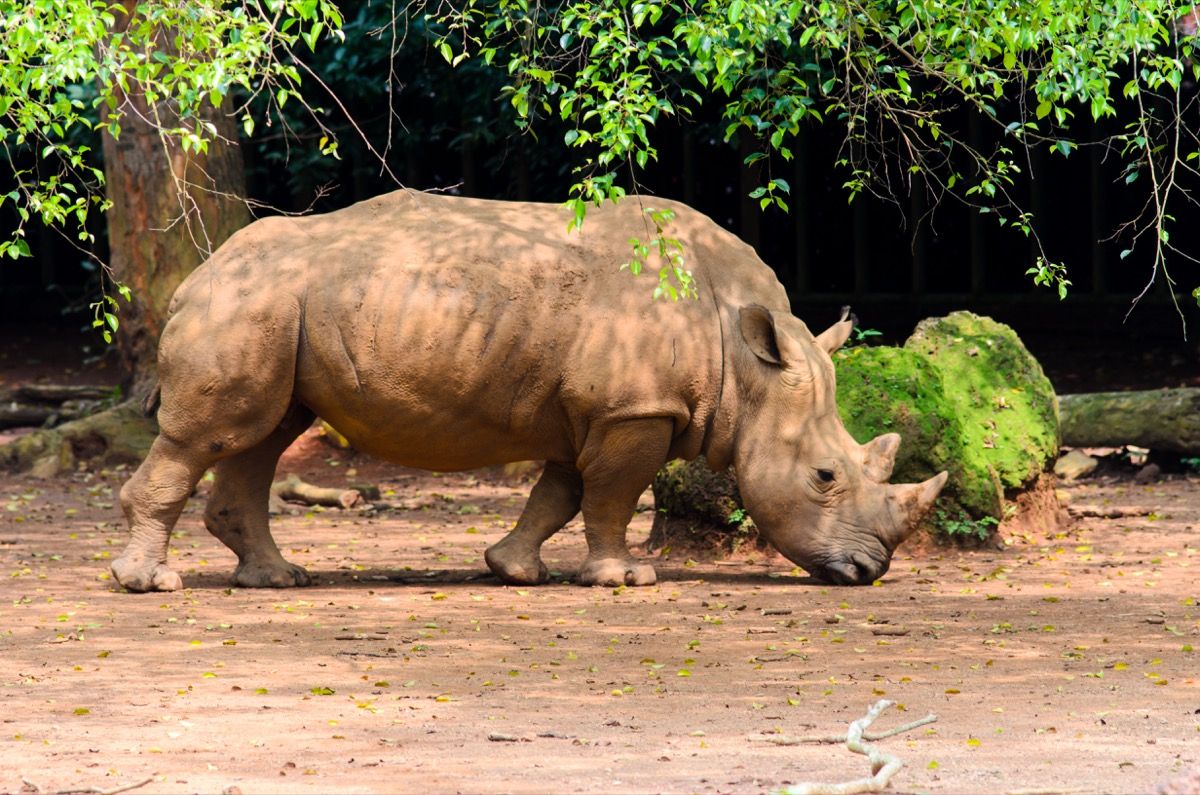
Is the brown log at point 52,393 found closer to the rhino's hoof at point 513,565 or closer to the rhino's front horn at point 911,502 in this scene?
the rhino's hoof at point 513,565

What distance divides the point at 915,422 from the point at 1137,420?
3.83 metres

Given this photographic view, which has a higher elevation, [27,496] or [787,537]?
[787,537]

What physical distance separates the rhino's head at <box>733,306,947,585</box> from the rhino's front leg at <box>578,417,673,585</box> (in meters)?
0.50

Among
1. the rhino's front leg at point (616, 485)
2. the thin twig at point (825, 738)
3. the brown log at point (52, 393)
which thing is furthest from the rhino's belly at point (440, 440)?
the brown log at point (52, 393)

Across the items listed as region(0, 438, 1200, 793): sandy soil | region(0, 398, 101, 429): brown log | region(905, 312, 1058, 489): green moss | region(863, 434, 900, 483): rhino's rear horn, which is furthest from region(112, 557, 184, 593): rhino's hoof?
region(0, 398, 101, 429): brown log

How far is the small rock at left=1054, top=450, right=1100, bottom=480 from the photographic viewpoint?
1398cm

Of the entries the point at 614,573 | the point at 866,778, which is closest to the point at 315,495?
the point at 614,573

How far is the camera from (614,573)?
9430 millimetres

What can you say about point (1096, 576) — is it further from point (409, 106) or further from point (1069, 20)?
point (409, 106)

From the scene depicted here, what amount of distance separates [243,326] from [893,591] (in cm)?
351

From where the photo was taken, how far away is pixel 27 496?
44.7ft

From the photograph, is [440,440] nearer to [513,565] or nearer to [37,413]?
[513,565]

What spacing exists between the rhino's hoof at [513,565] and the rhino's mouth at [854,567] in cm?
149

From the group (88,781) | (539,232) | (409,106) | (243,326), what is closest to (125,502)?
(243,326)
